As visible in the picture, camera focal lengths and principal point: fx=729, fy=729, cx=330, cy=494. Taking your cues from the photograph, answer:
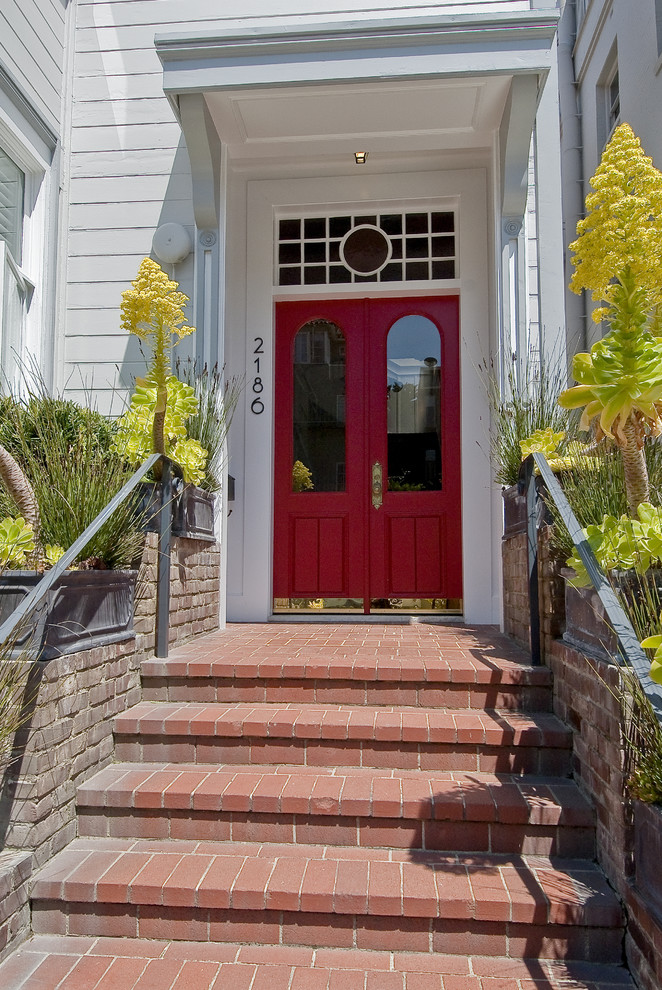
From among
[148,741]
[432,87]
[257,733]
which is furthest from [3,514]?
[432,87]

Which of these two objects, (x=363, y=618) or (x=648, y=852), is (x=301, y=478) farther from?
(x=648, y=852)

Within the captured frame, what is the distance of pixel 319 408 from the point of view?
534 cm

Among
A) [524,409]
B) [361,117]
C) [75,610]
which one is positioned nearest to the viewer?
[75,610]

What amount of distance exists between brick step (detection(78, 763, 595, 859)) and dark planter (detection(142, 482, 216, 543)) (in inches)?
49.1

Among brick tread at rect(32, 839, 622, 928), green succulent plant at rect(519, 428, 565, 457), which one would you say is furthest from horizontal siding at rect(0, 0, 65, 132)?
brick tread at rect(32, 839, 622, 928)

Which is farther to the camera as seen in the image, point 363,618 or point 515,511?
point 363,618

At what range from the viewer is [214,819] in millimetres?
2676

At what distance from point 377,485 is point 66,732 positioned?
3.02m

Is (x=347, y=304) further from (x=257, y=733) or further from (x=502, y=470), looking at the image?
(x=257, y=733)

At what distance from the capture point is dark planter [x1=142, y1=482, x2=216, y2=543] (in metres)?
3.54

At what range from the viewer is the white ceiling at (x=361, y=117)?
4.27 m

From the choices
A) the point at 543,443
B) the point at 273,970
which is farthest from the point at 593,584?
the point at 273,970

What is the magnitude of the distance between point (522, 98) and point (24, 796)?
14.0 feet

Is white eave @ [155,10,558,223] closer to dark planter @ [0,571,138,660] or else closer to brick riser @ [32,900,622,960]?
dark planter @ [0,571,138,660]
